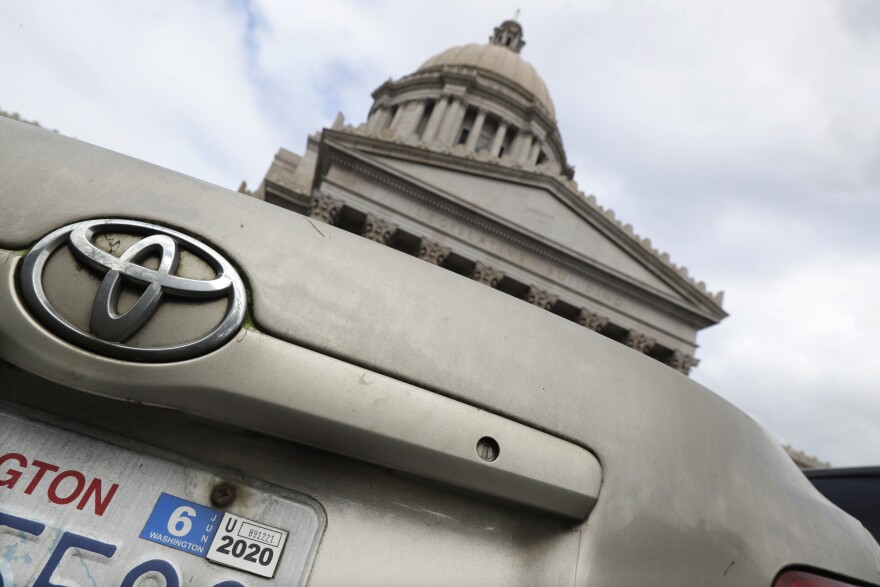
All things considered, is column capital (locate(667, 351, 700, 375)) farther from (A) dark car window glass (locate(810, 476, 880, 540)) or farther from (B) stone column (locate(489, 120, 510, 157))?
(A) dark car window glass (locate(810, 476, 880, 540))

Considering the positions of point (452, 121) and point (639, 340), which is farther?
point (452, 121)

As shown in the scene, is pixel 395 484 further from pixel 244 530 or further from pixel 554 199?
pixel 554 199

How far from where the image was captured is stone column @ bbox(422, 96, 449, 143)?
31969 millimetres

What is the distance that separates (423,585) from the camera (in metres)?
0.96

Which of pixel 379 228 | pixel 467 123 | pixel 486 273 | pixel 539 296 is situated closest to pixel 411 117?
→ pixel 467 123

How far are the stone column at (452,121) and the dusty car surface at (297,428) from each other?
31.8 metres

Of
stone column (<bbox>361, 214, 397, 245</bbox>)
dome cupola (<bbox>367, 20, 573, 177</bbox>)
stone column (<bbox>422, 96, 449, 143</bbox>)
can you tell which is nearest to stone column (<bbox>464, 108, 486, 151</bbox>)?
dome cupola (<bbox>367, 20, 573, 177</bbox>)

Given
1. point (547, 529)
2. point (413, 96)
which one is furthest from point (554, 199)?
point (547, 529)

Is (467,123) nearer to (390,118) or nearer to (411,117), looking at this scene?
(411,117)

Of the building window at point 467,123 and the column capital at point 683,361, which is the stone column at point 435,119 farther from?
the column capital at point 683,361

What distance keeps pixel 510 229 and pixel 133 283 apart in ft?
60.8

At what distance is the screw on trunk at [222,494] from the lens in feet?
3.15

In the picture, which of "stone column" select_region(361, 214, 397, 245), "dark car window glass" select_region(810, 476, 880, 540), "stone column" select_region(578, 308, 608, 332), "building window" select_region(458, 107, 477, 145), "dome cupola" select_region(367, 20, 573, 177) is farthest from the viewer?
"building window" select_region(458, 107, 477, 145)

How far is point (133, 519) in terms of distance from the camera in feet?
3.00
